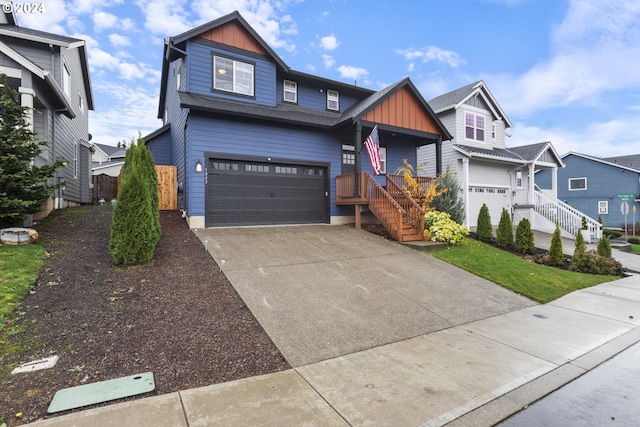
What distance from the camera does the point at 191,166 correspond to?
9.62m

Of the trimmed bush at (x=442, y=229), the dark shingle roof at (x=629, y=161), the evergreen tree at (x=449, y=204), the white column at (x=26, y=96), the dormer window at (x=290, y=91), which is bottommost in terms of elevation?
the trimmed bush at (x=442, y=229)

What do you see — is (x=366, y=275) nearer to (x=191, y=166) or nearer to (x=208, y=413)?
(x=208, y=413)

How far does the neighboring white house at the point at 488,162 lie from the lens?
49.9 feet

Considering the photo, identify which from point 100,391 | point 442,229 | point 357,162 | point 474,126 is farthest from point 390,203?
point 474,126

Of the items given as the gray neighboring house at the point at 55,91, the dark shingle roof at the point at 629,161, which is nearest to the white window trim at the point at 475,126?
the gray neighboring house at the point at 55,91

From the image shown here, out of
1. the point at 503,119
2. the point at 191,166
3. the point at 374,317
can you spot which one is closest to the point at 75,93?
the point at 191,166

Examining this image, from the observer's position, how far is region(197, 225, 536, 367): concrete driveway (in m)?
4.07

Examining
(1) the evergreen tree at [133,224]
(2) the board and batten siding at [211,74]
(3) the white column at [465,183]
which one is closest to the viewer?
(1) the evergreen tree at [133,224]

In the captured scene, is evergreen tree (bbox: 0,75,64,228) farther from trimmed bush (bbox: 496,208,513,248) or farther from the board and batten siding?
trimmed bush (bbox: 496,208,513,248)

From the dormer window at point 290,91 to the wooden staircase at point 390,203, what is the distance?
3980 millimetres

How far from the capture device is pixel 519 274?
740 cm

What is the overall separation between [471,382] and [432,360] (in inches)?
19.9

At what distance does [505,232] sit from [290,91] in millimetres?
9689

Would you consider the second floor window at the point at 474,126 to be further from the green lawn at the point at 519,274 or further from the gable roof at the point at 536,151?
the green lawn at the point at 519,274
